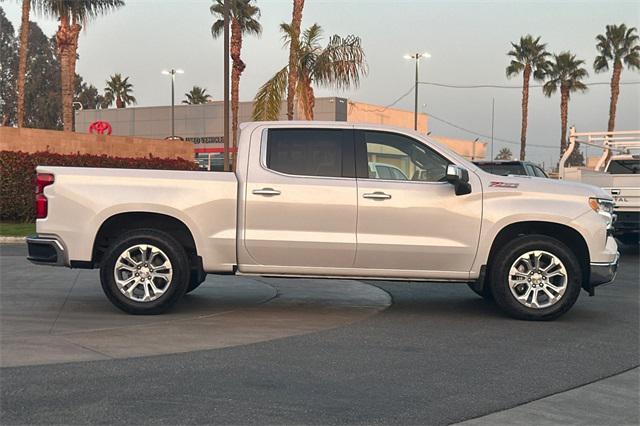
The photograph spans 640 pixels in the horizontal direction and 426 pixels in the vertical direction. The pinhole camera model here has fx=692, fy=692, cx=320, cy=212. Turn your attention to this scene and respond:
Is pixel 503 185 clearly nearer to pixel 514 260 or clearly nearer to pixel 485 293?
pixel 514 260

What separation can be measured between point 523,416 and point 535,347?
6.24ft

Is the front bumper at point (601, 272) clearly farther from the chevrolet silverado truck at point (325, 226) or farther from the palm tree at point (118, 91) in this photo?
the palm tree at point (118, 91)

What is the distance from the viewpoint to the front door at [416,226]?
697cm

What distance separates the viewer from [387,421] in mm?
4148

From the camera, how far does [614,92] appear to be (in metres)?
46.8

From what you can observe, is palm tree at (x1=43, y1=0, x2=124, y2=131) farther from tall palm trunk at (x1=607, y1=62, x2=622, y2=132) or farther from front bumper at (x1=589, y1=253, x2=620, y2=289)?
tall palm trunk at (x1=607, y1=62, x2=622, y2=132)

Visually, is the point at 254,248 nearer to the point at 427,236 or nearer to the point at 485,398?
the point at 427,236

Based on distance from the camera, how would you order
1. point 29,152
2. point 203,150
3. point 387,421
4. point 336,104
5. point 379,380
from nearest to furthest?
point 387,421 → point 379,380 → point 29,152 → point 336,104 → point 203,150

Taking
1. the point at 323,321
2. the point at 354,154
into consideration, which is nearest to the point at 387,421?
the point at 323,321

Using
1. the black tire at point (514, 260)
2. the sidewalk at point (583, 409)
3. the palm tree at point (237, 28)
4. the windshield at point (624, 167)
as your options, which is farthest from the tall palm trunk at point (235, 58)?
the sidewalk at point (583, 409)

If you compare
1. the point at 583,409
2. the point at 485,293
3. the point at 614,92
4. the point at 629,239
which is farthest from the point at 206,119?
the point at 583,409

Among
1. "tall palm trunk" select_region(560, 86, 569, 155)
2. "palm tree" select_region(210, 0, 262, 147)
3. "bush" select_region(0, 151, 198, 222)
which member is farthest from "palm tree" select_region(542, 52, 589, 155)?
"bush" select_region(0, 151, 198, 222)

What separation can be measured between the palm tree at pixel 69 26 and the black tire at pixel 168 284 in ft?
72.4

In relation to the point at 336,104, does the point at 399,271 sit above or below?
below
